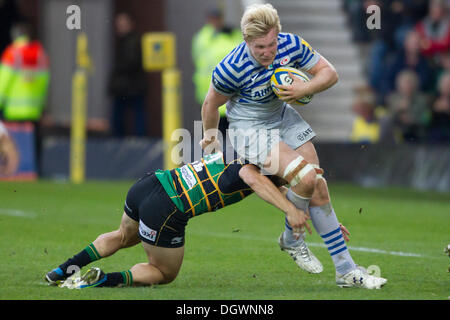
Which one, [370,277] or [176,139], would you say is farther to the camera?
[176,139]

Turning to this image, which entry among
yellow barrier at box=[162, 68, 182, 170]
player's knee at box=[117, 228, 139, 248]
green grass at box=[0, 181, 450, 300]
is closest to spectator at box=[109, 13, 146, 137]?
yellow barrier at box=[162, 68, 182, 170]

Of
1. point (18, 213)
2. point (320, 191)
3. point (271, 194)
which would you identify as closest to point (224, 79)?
point (271, 194)

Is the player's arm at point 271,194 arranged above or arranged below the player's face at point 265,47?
below

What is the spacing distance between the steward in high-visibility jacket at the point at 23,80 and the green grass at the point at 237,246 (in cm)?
255

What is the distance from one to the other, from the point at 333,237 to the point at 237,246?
262 cm

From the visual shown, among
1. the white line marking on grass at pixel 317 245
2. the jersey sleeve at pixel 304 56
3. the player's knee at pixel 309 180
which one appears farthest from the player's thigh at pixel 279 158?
the white line marking on grass at pixel 317 245

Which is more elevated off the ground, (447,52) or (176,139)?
(447,52)

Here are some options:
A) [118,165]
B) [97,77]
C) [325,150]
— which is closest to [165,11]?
[97,77]

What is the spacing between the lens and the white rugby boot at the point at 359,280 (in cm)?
670

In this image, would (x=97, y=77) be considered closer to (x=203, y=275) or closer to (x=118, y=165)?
(x=118, y=165)

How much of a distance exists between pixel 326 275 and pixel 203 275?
2.96 feet

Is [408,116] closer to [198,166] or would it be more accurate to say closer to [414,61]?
[414,61]

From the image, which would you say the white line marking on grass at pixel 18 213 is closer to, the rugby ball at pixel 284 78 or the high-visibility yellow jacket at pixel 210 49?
the high-visibility yellow jacket at pixel 210 49
